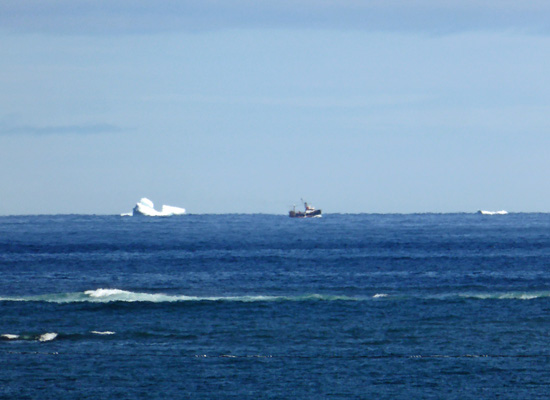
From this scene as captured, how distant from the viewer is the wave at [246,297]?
56156 millimetres

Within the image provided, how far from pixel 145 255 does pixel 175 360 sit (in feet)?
224

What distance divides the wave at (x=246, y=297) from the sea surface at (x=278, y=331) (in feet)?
0.54

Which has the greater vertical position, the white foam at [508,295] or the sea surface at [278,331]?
the white foam at [508,295]

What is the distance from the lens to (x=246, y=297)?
57.9 meters

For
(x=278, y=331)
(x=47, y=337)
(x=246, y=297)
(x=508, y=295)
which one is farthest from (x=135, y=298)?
(x=508, y=295)

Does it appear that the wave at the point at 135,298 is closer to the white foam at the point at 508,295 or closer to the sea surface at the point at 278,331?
the sea surface at the point at 278,331

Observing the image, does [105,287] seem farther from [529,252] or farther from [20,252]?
[529,252]

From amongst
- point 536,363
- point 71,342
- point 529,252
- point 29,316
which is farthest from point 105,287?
point 529,252

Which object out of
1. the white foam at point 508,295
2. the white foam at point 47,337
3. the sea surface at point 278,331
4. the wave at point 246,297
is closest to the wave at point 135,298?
the wave at point 246,297

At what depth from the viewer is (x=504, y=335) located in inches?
1639

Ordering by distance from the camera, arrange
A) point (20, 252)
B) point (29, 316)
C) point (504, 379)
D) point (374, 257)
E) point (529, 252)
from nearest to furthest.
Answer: point (504, 379) → point (29, 316) → point (374, 257) → point (529, 252) → point (20, 252)

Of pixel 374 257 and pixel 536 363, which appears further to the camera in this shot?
pixel 374 257

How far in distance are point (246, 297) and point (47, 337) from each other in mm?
17929

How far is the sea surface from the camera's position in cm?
3200
